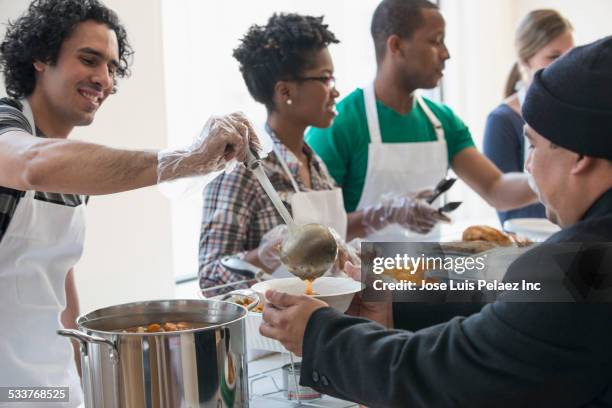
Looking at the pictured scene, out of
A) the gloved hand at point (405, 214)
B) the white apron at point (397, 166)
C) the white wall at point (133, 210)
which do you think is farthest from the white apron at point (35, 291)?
the white apron at point (397, 166)

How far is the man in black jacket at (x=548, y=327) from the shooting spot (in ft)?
2.93

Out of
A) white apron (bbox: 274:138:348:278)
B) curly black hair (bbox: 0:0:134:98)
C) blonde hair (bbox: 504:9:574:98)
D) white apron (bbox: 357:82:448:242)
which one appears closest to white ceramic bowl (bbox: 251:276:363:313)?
white apron (bbox: 274:138:348:278)

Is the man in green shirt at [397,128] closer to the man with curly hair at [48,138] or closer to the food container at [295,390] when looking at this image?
the man with curly hair at [48,138]

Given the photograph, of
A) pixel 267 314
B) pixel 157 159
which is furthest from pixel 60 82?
pixel 267 314

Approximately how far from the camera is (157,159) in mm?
1209

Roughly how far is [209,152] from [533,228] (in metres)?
1.61

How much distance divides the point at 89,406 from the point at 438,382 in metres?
0.47

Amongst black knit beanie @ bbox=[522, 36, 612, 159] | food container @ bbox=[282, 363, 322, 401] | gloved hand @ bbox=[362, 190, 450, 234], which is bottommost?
food container @ bbox=[282, 363, 322, 401]

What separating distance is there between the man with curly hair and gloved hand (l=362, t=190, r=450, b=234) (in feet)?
3.05

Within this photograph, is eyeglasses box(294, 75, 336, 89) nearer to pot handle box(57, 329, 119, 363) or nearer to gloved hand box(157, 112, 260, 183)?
gloved hand box(157, 112, 260, 183)

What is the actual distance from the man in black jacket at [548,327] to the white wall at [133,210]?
1.65 m

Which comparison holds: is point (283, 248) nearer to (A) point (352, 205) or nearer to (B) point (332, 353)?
(B) point (332, 353)

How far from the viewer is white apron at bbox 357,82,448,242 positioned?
99.2 inches

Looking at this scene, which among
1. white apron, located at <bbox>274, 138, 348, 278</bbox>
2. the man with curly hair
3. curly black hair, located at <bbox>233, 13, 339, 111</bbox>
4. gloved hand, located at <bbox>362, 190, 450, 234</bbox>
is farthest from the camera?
gloved hand, located at <bbox>362, 190, 450, 234</bbox>
